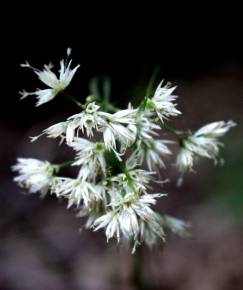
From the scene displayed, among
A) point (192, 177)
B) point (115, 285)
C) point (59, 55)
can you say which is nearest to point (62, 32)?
point (59, 55)

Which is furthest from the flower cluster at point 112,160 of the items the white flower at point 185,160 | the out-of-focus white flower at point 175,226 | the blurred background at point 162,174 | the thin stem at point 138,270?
the thin stem at point 138,270

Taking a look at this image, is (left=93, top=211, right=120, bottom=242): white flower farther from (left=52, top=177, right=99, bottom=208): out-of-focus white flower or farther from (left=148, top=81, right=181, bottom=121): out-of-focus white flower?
(left=148, top=81, right=181, bottom=121): out-of-focus white flower

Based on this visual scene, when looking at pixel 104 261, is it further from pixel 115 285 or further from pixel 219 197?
pixel 219 197

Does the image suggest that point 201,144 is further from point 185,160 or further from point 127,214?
point 127,214

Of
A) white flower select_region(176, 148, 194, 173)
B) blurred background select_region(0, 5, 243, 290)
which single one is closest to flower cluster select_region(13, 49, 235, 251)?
white flower select_region(176, 148, 194, 173)

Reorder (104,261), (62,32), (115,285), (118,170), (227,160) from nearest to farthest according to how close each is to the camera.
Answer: (118,170)
(115,285)
(104,261)
(227,160)
(62,32)

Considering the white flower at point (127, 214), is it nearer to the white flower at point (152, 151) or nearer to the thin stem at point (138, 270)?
the white flower at point (152, 151)
